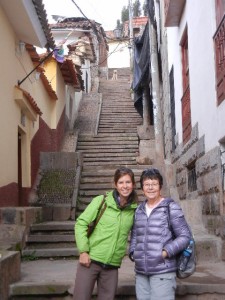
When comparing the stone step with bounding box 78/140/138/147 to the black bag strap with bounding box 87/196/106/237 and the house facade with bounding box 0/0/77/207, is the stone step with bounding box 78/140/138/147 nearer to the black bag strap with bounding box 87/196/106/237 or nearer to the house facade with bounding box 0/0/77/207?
the house facade with bounding box 0/0/77/207

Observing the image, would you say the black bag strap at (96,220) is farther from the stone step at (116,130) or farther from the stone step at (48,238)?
the stone step at (116,130)

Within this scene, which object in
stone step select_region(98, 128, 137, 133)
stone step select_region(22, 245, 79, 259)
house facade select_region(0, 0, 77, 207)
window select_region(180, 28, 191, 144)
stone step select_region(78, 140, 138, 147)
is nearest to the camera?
stone step select_region(22, 245, 79, 259)

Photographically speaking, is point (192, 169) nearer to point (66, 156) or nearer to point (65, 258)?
point (65, 258)

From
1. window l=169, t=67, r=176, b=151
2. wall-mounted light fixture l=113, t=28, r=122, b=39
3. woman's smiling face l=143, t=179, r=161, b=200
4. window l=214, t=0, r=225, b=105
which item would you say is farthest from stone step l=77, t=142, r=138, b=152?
wall-mounted light fixture l=113, t=28, r=122, b=39

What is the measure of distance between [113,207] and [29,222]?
4694mm

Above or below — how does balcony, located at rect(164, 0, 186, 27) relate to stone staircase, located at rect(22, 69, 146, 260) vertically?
above

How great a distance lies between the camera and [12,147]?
902cm

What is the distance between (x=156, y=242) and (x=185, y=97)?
251 inches

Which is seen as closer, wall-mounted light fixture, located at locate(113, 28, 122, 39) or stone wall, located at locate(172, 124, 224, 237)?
stone wall, located at locate(172, 124, 224, 237)

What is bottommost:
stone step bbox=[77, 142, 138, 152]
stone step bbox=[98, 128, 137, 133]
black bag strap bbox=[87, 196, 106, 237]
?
black bag strap bbox=[87, 196, 106, 237]

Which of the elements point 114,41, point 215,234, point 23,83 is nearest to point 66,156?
point 23,83

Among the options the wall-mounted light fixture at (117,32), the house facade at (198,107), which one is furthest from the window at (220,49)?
the wall-mounted light fixture at (117,32)

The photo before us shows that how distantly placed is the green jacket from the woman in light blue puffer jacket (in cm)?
13

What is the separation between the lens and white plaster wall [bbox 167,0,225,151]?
22.8ft
